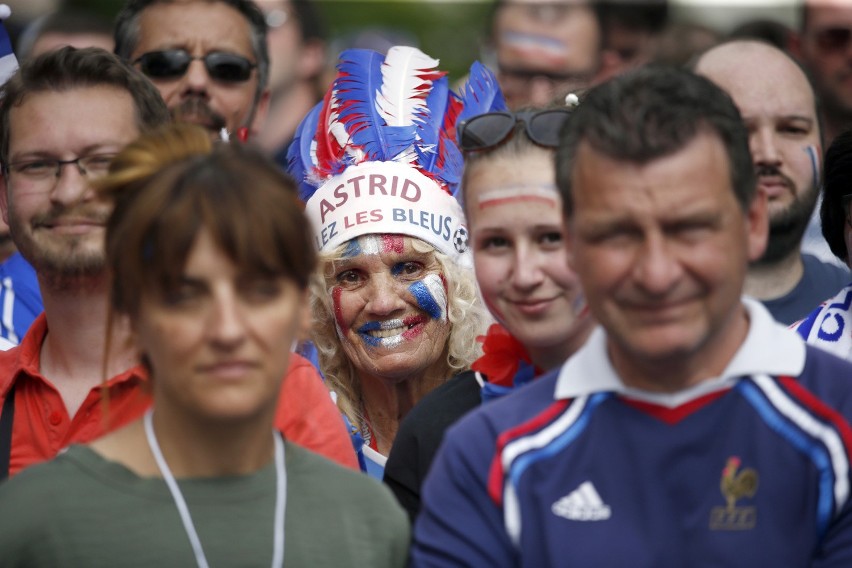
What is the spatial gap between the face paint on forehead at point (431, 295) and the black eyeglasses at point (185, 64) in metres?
1.40

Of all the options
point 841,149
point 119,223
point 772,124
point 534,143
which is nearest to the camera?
point 119,223

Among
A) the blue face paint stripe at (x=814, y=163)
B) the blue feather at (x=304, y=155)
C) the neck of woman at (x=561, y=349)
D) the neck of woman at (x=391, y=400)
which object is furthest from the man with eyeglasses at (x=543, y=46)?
the neck of woman at (x=561, y=349)

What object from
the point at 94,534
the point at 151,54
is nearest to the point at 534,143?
the point at 94,534

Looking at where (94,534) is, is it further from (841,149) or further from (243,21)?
(243,21)

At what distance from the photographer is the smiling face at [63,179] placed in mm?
4055

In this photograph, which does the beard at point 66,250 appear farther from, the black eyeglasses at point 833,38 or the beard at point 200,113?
the black eyeglasses at point 833,38

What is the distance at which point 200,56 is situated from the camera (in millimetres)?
5773

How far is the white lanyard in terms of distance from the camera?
291 centimetres

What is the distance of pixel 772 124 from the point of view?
5.16m

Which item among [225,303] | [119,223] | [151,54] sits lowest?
[225,303]

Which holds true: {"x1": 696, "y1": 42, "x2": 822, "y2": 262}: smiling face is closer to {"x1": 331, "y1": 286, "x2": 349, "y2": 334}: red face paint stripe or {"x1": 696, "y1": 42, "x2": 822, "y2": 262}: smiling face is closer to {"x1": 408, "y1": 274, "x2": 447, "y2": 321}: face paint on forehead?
{"x1": 408, "y1": 274, "x2": 447, "y2": 321}: face paint on forehead

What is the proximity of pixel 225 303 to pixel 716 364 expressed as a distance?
989mm

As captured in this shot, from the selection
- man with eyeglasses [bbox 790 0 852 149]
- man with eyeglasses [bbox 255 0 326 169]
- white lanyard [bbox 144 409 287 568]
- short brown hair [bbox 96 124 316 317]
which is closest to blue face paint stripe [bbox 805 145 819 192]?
man with eyeglasses [bbox 790 0 852 149]

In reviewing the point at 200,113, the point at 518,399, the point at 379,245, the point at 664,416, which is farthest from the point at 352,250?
the point at 664,416
